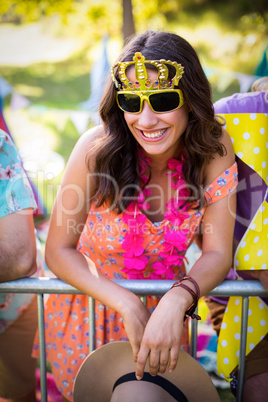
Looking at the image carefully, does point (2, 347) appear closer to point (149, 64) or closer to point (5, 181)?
point (5, 181)

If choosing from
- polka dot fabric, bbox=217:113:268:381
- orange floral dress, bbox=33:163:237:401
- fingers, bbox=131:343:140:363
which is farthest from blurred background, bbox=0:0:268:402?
fingers, bbox=131:343:140:363

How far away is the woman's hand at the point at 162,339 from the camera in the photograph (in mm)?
1504

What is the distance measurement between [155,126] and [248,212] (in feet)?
2.08

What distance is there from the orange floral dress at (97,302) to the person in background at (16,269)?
26 centimetres

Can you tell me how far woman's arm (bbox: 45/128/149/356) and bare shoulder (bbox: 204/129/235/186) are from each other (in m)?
0.55

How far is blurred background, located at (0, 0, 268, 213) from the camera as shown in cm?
876

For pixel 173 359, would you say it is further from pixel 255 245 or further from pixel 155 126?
Answer: pixel 155 126

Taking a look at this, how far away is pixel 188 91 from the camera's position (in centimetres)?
188

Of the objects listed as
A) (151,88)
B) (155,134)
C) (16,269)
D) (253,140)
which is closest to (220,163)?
(253,140)

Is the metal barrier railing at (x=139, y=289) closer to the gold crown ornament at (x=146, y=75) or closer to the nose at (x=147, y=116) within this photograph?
the nose at (x=147, y=116)

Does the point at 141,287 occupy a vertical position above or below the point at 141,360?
above

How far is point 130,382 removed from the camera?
5.06 ft

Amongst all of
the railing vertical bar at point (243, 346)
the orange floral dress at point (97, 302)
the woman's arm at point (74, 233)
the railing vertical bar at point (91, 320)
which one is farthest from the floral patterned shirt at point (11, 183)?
the railing vertical bar at point (243, 346)

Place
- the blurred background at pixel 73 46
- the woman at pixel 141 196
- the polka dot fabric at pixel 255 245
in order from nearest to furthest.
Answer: the woman at pixel 141 196, the polka dot fabric at pixel 255 245, the blurred background at pixel 73 46
